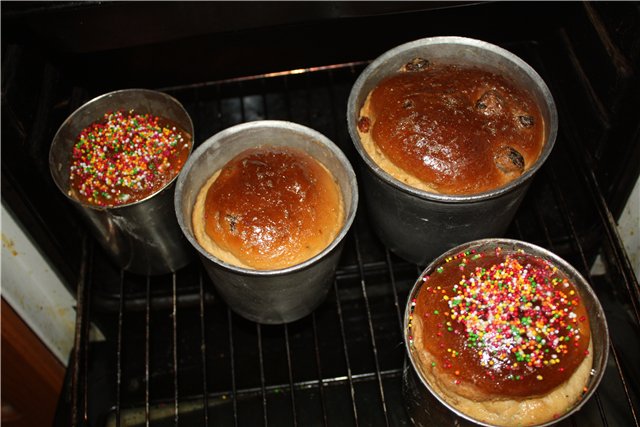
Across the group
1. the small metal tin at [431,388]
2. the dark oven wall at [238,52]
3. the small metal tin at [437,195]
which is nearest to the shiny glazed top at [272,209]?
the small metal tin at [437,195]

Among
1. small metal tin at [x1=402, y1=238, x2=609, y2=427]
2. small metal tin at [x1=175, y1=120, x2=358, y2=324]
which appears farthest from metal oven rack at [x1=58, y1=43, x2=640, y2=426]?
small metal tin at [x1=402, y1=238, x2=609, y2=427]

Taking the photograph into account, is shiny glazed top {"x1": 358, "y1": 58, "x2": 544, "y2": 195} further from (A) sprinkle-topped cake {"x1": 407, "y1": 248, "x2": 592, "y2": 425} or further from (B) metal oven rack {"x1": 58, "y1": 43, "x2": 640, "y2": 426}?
(B) metal oven rack {"x1": 58, "y1": 43, "x2": 640, "y2": 426}

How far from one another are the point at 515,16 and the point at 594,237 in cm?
110

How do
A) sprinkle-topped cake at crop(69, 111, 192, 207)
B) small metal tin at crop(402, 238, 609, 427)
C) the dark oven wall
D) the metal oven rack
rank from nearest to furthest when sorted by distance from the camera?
small metal tin at crop(402, 238, 609, 427) → the dark oven wall → sprinkle-topped cake at crop(69, 111, 192, 207) → the metal oven rack

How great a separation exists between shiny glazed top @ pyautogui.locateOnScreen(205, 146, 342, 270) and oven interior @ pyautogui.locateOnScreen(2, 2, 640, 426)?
48cm

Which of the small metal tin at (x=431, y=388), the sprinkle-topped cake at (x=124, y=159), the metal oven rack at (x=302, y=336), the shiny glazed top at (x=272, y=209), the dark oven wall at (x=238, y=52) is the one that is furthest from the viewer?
the metal oven rack at (x=302, y=336)

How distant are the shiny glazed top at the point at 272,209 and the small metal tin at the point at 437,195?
0.23 m

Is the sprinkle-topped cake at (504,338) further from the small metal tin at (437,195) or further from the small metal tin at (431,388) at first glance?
the small metal tin at (437,195)

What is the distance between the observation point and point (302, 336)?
125 inches

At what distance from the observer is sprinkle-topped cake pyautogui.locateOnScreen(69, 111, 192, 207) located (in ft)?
Answer: 8.98

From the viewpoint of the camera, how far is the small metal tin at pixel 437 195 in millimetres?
2438

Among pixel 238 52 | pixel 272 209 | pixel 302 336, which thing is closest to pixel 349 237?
pixel 302 336

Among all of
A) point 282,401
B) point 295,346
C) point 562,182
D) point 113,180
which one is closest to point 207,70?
point 113,180

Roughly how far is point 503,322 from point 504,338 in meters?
0.06
